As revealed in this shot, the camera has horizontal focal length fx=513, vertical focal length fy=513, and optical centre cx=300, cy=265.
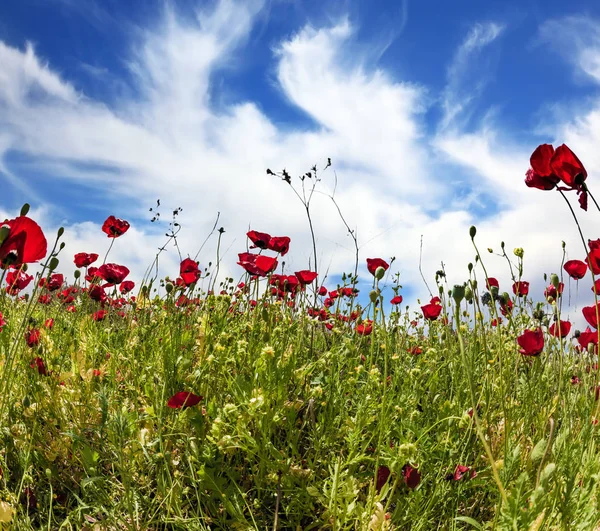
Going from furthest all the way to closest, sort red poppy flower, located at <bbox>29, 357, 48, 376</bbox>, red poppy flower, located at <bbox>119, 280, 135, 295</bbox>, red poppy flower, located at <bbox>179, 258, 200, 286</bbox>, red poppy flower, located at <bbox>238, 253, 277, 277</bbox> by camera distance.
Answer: red poppy flower, located at <bbox>119, 280, 135, 295</bbox> → red poppy flower, located at <bbox>179, 258, 200, 286</bbox> → red poppy flower, located at <bbox>238, 253, 277, 277</bbox> → red poppy flower, located at <bbox>29, 357, 48, 376</bbox>

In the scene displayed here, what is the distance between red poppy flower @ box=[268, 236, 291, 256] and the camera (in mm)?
2992

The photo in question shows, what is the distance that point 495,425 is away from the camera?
99.0 inches

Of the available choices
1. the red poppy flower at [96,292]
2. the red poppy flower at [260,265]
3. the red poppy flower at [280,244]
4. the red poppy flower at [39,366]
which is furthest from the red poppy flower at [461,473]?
the red poppy flower at [96,292]

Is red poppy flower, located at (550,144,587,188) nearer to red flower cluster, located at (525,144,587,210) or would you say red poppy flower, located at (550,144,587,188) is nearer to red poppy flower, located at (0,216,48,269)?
red flower cluster, located at (525,144,587,210)

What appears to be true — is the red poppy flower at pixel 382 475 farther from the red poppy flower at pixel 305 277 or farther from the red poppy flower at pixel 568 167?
the red poppy flower at pixel 305 277

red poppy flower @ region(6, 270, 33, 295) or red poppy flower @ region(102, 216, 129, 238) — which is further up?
red poppy flower @ region(102, 216, 129, 238)

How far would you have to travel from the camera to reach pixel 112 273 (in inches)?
136

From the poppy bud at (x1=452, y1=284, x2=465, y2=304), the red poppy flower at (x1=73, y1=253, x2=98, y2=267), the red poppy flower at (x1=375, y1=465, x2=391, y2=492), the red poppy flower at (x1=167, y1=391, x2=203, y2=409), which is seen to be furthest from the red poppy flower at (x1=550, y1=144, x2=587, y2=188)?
the red poppy flower at (x1=73, y1=253, x2=98, y2=267)

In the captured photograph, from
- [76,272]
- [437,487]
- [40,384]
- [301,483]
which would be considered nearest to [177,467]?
[301,483]

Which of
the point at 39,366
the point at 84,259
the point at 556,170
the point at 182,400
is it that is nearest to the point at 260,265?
the point at 182,400

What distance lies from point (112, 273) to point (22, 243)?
80.3 inches

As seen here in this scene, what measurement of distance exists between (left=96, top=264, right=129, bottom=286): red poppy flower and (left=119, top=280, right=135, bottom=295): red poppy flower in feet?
2.67

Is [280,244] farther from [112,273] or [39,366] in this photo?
[39,366]

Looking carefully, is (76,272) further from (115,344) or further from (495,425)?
(495,425)
